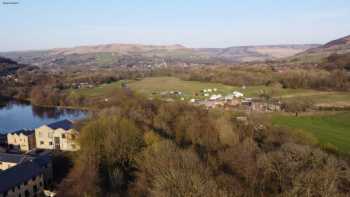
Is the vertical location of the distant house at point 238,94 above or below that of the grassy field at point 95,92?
above

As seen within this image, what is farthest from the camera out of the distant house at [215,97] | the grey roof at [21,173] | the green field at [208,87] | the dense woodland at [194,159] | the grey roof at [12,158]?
the distant house at [215,97]

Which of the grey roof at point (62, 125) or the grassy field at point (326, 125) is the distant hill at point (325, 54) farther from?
the grey roof at point (62, 125)

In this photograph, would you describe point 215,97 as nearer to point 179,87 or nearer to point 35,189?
point 179,87

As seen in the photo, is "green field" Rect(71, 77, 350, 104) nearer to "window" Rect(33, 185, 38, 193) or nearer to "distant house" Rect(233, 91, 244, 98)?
"distant house" Rect(233, 91, 244, 98)

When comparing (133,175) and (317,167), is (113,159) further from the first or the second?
(317,167)

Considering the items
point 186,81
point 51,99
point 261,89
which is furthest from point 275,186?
point 186,81

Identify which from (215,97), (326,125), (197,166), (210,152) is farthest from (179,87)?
(197,166)

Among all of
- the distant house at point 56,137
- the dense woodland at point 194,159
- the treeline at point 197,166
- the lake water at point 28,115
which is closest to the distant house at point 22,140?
the distant house at point 56,137
